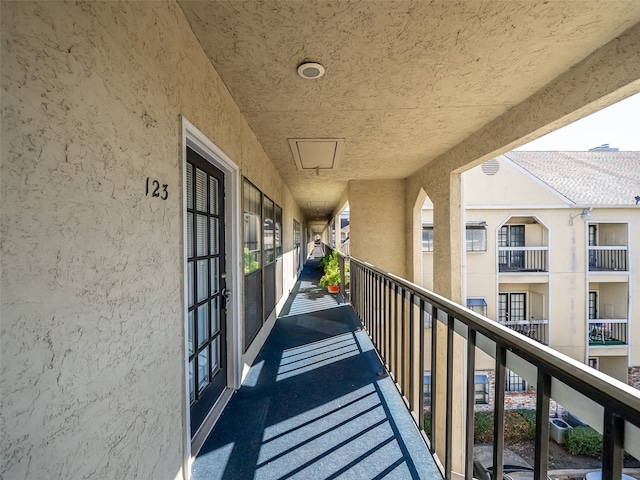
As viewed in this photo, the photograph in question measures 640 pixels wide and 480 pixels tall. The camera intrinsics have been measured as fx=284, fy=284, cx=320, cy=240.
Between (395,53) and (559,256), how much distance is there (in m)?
9.98

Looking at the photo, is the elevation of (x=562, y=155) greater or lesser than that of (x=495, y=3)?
greater

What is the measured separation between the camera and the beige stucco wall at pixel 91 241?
0.64 meters

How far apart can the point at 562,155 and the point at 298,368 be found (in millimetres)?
13526

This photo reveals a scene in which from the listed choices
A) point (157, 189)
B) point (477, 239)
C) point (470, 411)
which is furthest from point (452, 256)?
point (477, 239)

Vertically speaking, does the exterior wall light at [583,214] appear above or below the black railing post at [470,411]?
above

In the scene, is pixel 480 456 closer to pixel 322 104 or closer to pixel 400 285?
pixel 400 285

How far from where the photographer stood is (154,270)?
117cm

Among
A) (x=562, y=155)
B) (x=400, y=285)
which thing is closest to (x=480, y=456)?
(x=400, y=285)

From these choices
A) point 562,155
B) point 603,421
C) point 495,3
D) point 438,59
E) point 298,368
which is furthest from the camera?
point 562,155

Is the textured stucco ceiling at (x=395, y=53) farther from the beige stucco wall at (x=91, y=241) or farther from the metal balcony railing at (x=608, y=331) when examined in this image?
the metal balcony railing at (x=608, y=331)

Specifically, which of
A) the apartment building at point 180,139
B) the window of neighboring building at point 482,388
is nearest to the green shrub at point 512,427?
the window of neighboring building at point 482,388

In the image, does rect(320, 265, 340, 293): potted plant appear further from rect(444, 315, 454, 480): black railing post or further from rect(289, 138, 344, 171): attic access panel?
rect(444, 315, 454, 480): black railing post

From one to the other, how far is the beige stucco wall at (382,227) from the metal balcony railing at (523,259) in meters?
5.39

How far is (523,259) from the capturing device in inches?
364
